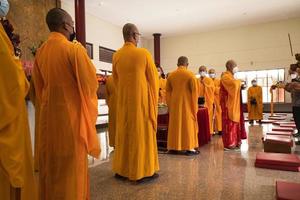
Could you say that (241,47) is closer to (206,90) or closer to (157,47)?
(157,47)

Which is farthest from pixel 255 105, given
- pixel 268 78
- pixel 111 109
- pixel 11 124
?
pixel 11 124

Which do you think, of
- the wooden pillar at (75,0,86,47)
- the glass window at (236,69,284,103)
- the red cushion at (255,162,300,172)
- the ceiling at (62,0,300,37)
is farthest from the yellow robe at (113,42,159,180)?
the glass window at (236,69,284,103)

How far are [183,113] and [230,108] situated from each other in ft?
3.02

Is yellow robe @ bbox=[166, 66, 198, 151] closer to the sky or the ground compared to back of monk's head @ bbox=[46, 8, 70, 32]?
closer to the ground

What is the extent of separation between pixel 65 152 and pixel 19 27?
7.09 metres

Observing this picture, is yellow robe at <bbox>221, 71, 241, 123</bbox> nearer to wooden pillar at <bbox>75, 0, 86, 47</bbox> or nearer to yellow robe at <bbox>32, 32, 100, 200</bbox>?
yellow robe at <bbox>32, 32, 100, 200</bbox>

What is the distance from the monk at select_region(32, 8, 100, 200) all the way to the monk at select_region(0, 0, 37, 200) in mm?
526

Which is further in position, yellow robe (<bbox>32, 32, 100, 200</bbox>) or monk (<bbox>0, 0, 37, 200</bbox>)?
yellow robe (<bbox>32, 32, 100, 200</bbox>)

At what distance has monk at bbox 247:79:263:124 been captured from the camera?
385 inches

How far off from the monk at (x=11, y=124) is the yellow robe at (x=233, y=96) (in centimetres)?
410

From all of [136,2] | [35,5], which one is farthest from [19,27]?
[136,2]

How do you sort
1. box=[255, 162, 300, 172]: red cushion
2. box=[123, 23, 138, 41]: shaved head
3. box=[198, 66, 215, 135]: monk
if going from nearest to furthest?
box=[123, 23, 138, 41]: shaved head, box=[255, 162, 300, 172]: red cushion, box=[198, 66, 215, 135]: monk

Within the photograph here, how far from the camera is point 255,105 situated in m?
9.95

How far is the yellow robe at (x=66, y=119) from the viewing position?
2195 mm
